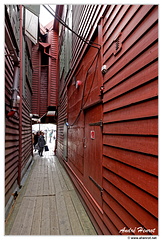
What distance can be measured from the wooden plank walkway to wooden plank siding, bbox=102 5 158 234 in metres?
0.85

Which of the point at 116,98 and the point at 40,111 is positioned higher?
the point at 40,111

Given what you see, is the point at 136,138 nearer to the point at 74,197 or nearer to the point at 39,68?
the point at 74,197

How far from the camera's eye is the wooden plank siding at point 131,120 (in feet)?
3.88

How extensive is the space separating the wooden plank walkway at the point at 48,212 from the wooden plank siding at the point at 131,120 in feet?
2.78

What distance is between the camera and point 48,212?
9.50ft

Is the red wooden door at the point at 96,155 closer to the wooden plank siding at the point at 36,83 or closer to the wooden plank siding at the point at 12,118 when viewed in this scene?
the wooden plank siding at the point at 12,118

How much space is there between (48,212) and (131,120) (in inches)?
101

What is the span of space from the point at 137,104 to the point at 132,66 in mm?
398

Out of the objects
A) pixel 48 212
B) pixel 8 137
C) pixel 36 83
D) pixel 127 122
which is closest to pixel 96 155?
pixel 127 122

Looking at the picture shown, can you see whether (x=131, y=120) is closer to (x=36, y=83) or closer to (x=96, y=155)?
(x=96, y=155)

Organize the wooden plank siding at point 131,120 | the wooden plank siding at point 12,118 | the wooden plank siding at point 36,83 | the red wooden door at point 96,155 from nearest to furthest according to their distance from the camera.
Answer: the wooden plank siding at point 131,120
the red wooden door at point 96,155
the wooden plank siding at point 12,118
the wooden plank siding at point 36,83

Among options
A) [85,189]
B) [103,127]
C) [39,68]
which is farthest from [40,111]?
[103,127]

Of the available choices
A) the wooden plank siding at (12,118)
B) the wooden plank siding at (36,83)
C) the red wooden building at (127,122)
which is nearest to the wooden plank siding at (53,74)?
the wooden plank siding at (36,83)

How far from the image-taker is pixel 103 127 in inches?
88.0
